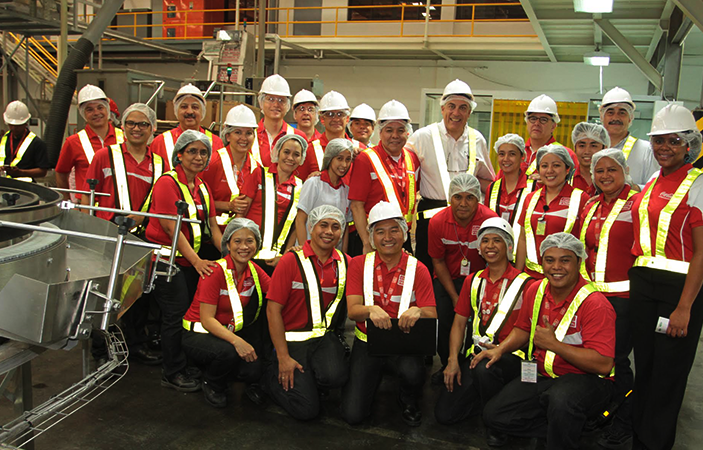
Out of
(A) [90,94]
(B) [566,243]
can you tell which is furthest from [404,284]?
(A) [90,94]

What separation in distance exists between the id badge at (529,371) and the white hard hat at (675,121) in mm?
1501

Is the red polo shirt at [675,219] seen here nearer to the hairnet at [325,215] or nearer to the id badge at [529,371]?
the id badge at [529,371]

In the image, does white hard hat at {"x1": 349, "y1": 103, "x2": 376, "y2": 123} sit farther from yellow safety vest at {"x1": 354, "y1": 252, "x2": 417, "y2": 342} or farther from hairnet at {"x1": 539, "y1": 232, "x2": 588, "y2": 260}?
hairnet at {"x1": 539, "y1": 232, "x2": 588, "y2": 260}

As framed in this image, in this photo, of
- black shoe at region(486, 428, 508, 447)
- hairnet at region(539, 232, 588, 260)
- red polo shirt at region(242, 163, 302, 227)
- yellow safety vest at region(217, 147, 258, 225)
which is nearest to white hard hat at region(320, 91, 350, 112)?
yellow safety vest at region(217, 147, 258, 225)

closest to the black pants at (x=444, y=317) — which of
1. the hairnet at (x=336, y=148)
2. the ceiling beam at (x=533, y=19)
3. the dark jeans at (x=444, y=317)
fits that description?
the dark jeans at (x=444, y=317)

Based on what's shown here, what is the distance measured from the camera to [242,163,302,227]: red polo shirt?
4.54m

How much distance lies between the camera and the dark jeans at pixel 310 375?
380 centimetres

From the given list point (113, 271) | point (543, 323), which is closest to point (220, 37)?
point (543, 323)

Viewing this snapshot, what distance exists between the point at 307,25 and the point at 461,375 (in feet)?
49.6

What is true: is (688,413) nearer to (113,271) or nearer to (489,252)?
(489,252)

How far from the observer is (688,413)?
4.23m

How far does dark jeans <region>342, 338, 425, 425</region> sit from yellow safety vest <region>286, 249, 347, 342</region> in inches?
12.4

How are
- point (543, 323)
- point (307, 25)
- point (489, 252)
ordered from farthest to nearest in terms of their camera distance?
point (307, 25)
point (489, 252)
point (543, 323)

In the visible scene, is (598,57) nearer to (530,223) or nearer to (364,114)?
(364,114)
